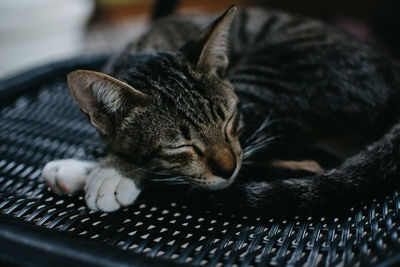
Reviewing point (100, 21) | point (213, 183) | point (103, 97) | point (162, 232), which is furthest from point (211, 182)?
point (100, 21)

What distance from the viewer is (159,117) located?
0.85 m

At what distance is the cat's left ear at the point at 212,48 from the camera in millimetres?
901

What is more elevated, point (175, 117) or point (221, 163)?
point (175, 117)

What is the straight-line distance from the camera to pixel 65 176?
2.87 ft

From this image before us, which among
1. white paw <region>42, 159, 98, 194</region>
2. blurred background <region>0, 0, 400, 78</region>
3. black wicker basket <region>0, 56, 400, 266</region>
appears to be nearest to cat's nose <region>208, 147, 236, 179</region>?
black wicker basket <region>0, 56, 400, 266</region>

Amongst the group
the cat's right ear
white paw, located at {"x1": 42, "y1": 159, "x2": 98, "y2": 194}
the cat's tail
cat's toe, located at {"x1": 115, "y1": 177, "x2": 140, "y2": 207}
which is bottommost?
the cat's tail

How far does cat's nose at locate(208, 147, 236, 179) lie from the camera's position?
861mm

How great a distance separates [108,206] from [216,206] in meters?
0.26

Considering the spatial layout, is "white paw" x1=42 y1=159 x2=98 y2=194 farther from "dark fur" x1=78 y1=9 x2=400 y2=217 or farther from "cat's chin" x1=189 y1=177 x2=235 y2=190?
"cat's chin" x1=189 y1=177 x2=235 y2=190

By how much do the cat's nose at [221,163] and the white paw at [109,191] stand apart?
20cm

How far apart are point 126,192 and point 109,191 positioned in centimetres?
4

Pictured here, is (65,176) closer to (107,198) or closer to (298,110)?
(107,198)

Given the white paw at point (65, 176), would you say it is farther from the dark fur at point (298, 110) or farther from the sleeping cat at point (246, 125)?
the dark fur at point (298, 110)

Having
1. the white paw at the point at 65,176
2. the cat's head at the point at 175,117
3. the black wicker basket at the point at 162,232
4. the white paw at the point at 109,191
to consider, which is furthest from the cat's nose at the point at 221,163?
the white paw at the point at 65,176
